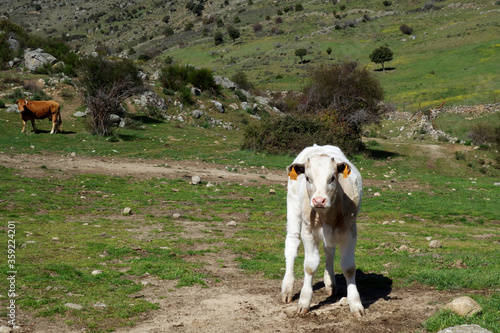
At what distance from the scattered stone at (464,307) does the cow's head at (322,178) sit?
2384 millimetres

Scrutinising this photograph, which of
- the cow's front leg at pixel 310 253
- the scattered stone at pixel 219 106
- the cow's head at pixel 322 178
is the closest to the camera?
the cow's head at pixel 322 178

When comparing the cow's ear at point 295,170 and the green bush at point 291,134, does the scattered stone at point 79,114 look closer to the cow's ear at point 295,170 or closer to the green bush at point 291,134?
the green bush at point 291,134

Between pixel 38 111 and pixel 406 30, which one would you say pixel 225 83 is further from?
pixel 406 30

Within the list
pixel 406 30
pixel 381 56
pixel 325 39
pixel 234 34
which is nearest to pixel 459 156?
pixel 381 56

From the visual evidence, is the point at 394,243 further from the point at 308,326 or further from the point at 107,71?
the point at 107,71

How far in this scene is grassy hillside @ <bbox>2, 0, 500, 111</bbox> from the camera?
6988 cm

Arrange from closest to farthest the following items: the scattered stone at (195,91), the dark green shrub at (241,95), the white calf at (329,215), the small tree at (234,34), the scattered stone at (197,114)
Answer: the white calf at (329,215), the scattered stone at (197,114), the scattered stone at (195,91), the dark green shrub at (241,95), the small tree at (234,34)

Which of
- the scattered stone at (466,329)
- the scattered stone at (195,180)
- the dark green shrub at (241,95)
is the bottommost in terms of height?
the dark green shrub at (241,95)

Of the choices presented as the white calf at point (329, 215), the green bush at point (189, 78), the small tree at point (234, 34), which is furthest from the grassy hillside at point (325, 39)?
the white calf at point (329, 215)

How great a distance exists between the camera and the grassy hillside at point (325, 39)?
69875 millimetres

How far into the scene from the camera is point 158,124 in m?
40.4

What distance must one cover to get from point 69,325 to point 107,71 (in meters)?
37.4
